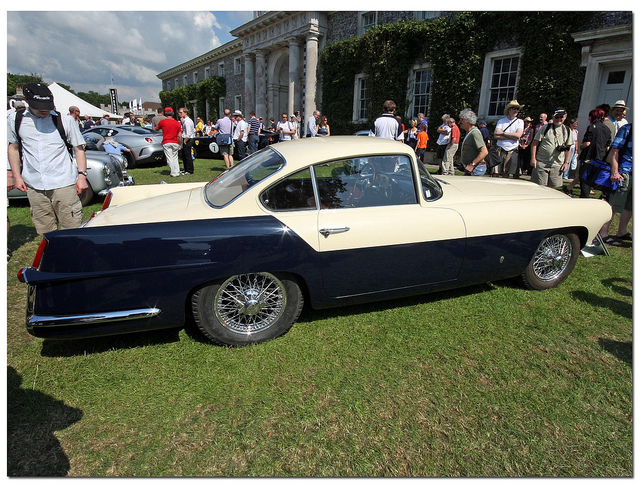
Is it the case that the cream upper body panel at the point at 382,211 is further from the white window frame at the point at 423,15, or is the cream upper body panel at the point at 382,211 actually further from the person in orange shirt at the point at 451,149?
the white window frame at the point at 423,15

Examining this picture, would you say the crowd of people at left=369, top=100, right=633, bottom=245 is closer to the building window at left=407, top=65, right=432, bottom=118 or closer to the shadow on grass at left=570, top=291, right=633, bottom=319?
the shadow on grass at left=570, top=291, right=633, bottom=319

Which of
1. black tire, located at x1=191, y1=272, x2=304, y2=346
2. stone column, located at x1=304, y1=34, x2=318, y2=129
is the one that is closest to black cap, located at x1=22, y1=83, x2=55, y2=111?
black tire, located at x1=191, y1=272, x2=304, y2=346

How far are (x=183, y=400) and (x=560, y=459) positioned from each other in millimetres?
2067

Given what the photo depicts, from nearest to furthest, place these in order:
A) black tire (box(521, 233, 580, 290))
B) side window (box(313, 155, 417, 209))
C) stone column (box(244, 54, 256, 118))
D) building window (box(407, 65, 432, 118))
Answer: side window (box(313, 155, 417, 209)), black tire (box(521, 233, 580, 290)), building window (box(407, 65, 432, 118)), stone column (box(244, 54, 256, 118))

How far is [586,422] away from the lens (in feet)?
6.89

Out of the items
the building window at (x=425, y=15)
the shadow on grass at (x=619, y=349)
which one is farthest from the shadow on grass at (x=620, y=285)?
the building window at (x=425, y=15)

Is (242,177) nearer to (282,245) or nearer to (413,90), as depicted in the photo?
(282,245)

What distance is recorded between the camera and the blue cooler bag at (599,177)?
5012 mm

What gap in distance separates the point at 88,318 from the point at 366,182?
6.98 ft

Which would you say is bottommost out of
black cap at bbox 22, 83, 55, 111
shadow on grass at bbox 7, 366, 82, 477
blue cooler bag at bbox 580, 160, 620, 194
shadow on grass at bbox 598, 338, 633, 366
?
shadow on grass at bbox 7, 366, 82, 477

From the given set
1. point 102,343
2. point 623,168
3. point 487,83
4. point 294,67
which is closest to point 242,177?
point 102,343

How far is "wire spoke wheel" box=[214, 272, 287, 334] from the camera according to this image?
2.64m

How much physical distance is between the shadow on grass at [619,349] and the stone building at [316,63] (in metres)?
9.98

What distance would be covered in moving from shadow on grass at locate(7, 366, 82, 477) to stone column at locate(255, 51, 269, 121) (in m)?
25.9
